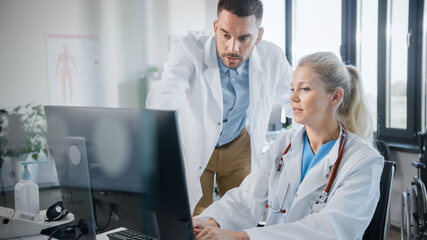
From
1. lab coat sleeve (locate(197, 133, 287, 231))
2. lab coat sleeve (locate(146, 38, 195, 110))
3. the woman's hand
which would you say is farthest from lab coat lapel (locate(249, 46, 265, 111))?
the woman's hand

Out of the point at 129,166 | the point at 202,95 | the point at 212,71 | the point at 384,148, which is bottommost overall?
the point at 384,148

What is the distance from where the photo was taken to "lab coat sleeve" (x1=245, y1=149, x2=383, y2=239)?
3.25 ft

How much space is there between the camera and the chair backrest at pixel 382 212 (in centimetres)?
107

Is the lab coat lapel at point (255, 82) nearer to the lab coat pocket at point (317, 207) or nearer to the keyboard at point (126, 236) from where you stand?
the lab coat pocket at point (317, 207)

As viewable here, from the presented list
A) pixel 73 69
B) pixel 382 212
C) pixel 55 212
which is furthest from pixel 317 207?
pixel 73 69

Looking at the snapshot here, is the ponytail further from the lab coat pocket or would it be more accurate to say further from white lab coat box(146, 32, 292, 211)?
white lab coat box(146, 32, 292, 211)

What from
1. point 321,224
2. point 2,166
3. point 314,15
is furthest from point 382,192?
point 314,15

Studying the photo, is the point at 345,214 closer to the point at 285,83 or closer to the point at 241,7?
the point at 241,7

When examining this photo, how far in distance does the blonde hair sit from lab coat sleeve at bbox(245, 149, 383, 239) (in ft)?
0.66

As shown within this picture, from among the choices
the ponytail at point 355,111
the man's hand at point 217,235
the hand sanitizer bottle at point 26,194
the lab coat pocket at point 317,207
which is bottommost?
the man's hand at point 217,235

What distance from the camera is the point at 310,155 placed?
1265mm

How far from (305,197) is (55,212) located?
0.71 m

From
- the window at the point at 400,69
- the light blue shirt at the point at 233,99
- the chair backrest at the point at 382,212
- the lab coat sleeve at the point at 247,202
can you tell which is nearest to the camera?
the chair backrest at the point at 382,212

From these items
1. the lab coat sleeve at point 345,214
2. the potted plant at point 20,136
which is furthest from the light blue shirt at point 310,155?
the potted plant at point 20,136
